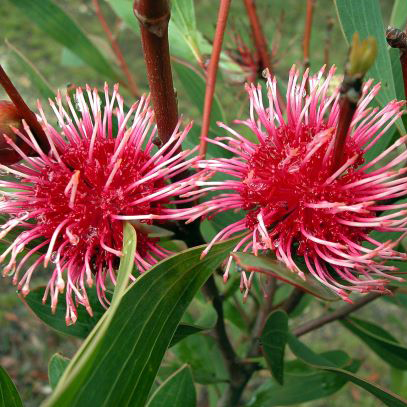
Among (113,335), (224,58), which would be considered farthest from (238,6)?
(113,335)

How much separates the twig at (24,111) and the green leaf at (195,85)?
15.9 inches

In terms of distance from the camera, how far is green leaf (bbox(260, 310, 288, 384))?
76cm

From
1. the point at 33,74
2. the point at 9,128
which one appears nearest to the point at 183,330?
the point at 9,128

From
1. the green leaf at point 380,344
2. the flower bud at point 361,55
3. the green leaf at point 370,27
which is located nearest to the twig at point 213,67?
the green leaf at point 370,27

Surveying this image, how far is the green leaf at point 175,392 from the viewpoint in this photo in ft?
2.51

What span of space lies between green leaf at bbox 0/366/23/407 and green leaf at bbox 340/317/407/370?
2.02 ft

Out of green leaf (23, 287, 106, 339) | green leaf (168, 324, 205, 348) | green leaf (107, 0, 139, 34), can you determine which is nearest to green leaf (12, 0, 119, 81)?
green leaf (107, 0, 139, 34)

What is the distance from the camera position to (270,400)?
3.48 feet

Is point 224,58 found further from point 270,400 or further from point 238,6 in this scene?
point 238,6

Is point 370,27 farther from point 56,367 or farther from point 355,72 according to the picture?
point 56,367

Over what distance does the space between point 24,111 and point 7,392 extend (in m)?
0.31

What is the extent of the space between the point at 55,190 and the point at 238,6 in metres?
3.22

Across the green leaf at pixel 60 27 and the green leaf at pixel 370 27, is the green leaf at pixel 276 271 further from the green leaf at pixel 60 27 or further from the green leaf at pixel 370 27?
the green leaf at pixel 60 27

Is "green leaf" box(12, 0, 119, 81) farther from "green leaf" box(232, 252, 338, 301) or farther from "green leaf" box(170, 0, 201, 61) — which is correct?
"green leaf" box(232, 252, 338, 301)
